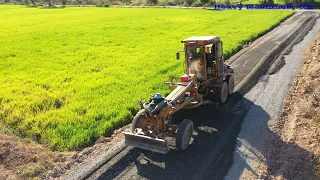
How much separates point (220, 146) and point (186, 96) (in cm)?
206

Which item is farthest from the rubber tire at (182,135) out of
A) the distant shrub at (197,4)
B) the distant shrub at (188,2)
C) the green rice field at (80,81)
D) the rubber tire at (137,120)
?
the distant shrub at (188,2)

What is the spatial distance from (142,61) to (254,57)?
7.01 meters

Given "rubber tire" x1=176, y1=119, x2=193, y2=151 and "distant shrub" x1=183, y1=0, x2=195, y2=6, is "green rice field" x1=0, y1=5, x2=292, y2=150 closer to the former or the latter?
"rubber tire" x1=176, y1=119, x2=193, y2=151

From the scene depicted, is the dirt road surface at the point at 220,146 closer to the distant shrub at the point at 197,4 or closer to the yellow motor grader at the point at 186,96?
the yellow motor grader at the point at 186,96

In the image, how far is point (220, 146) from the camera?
29.2 ft

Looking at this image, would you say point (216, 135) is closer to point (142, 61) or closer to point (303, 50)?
point (142, 61)

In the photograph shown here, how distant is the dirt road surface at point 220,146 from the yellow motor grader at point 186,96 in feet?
1.46

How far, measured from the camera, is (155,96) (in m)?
8.56

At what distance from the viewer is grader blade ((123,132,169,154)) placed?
25.9 feet

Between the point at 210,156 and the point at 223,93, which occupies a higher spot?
the point at 223,93

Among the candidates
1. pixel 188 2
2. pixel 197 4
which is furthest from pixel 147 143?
pixel 188 2

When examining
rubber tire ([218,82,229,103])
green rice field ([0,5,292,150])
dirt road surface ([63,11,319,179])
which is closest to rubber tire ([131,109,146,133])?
dirt road surface ([63,11,319,179])

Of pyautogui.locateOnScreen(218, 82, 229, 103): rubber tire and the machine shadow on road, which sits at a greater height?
pyautogui.locateOnScreen(218, 82, 229, 103): rubber tire

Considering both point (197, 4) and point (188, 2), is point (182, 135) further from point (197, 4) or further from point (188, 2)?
point (188, 2)
